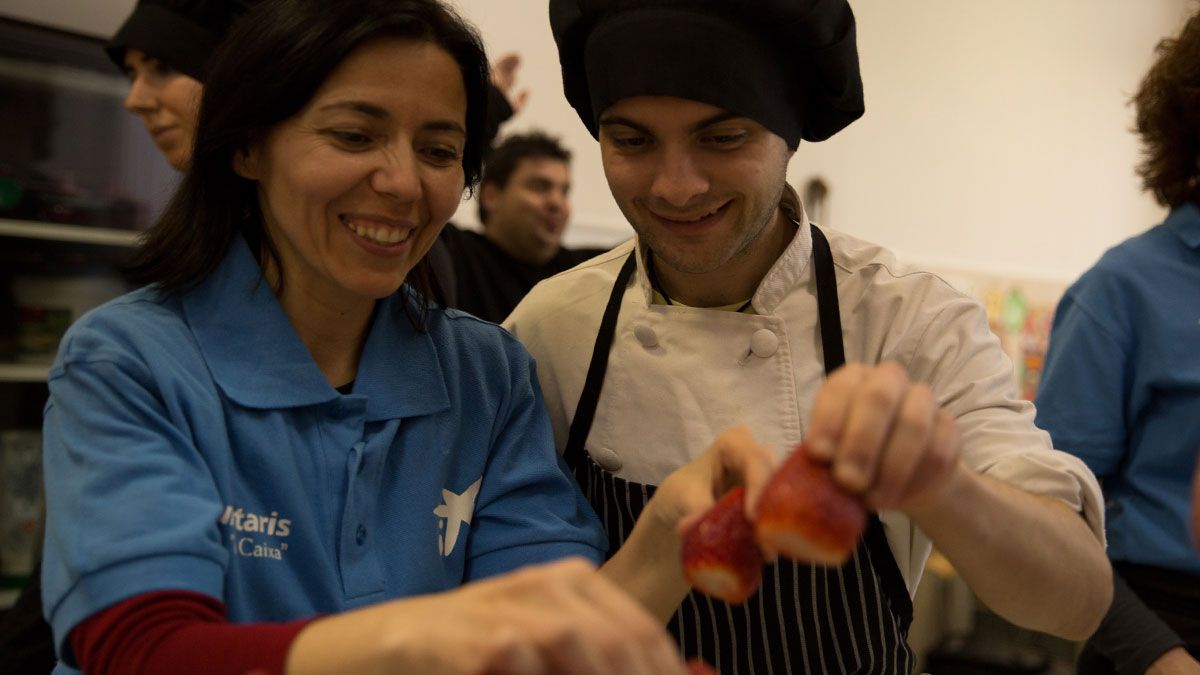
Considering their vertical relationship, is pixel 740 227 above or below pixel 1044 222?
above

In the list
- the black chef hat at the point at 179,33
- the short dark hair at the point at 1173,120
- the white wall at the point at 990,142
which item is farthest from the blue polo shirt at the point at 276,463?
the white wall at the point at 990,142

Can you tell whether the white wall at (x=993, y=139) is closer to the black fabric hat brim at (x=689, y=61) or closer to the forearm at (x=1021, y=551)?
the black fabric hat brim at (x=689, y=61)

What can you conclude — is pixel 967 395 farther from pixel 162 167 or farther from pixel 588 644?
pixel 162 167

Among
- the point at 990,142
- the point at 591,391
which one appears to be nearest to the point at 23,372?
the point at 591,391

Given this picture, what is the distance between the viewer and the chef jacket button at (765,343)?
138 centimetres

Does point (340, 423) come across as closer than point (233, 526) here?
No

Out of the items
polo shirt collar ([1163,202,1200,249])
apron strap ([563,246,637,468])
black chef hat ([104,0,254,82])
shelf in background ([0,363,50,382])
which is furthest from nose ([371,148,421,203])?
shelf in background ([0,363,50,382])

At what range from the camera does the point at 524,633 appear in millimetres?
634

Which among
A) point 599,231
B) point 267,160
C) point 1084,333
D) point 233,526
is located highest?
point 267,160

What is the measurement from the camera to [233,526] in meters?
1.05

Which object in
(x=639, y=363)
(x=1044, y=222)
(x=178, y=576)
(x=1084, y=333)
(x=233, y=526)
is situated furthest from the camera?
(x=1044, y=222)

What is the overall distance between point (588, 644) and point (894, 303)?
0.87 meters

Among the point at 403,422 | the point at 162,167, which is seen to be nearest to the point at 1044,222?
the point at 162,167

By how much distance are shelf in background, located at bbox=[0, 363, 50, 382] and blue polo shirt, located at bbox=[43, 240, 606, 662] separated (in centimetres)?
187
